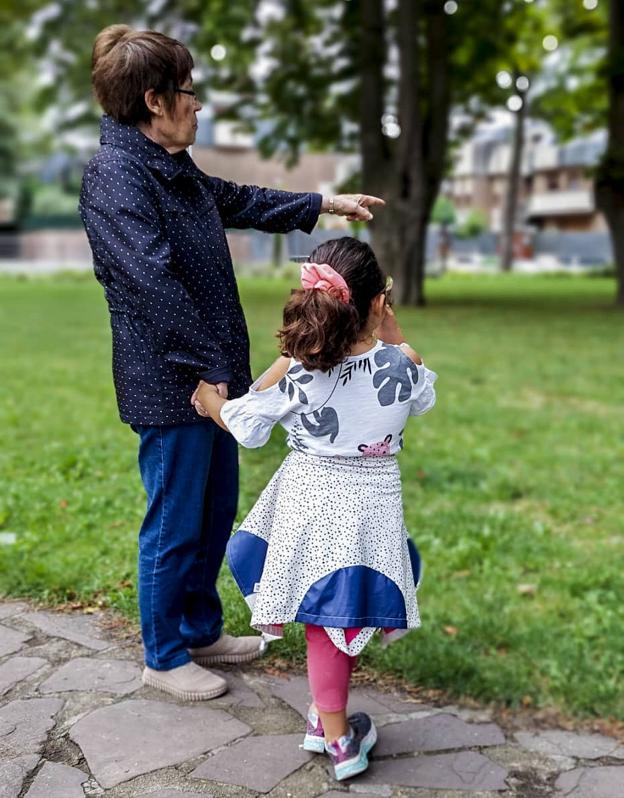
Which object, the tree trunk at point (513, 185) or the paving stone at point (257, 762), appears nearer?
the paving stone at point (257, 762)

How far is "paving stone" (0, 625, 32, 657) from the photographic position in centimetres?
328

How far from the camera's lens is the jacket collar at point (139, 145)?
8.80ft

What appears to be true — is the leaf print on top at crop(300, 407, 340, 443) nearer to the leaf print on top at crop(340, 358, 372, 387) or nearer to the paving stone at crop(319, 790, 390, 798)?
the leaf print on top at crop(340, 358, 372, 387)

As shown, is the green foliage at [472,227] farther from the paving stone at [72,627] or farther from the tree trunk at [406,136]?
the paving stone at [72,627]

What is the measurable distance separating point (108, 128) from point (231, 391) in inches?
32.3

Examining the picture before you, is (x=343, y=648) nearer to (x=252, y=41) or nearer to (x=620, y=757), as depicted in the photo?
(x=620, y=757)

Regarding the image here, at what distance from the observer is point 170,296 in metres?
2.57

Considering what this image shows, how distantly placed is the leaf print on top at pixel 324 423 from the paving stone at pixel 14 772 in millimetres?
1131

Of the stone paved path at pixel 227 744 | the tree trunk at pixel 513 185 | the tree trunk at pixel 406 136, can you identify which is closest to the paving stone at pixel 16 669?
the stone paved path at pixel 227 744

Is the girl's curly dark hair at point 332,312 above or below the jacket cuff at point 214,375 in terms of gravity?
above

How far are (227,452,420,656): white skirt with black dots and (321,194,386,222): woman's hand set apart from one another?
0.82 m

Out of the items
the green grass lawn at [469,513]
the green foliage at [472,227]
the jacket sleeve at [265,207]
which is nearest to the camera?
the jacket sleeve at [265,207]

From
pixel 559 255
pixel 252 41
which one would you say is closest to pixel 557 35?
pixel 252 41

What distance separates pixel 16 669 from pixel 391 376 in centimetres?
159
